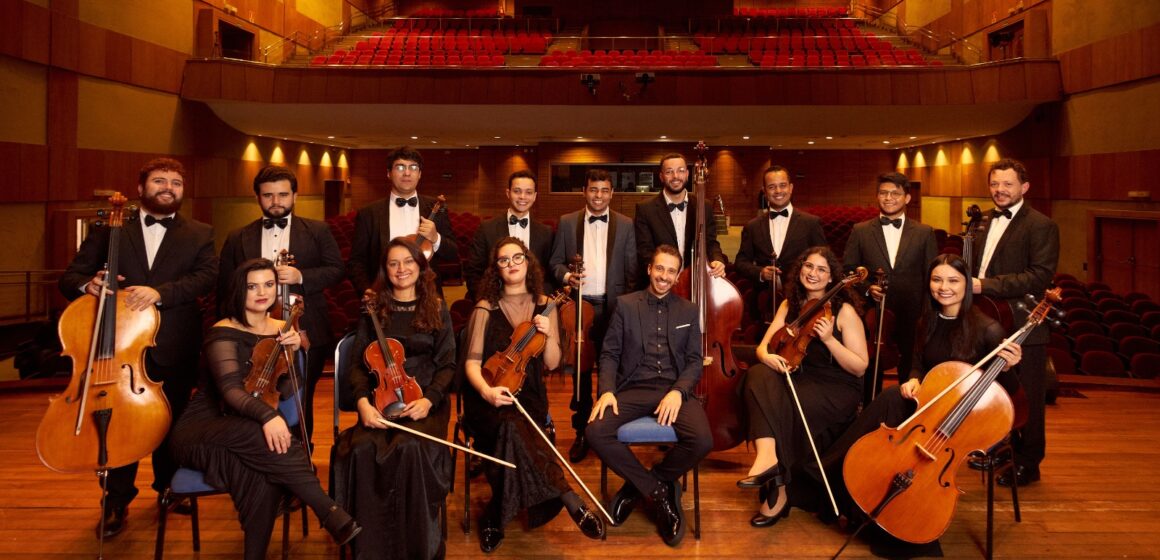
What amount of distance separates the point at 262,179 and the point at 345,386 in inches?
38.2

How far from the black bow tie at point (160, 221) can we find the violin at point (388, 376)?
93cm

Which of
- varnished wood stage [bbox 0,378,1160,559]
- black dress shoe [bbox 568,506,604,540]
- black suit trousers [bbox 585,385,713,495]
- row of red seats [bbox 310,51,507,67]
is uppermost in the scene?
row of red seats [bbox 310,51,507,67]

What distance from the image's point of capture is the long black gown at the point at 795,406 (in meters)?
2.85

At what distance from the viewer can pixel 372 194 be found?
58.7 feet

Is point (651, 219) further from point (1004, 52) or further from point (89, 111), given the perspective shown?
point (1004, 52)

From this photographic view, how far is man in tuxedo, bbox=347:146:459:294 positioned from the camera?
3410 mm

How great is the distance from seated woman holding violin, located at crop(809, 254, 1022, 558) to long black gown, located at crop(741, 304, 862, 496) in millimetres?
90

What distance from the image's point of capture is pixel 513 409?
2832 millimetres

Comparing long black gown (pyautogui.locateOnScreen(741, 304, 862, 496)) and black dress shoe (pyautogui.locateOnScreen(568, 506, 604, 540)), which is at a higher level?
long black gown (pyautogui.locateOnScreen(741, 304, 862, 496))

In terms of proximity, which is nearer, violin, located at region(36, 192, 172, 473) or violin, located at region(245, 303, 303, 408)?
violin, located at region(36, 192, 172, 473)

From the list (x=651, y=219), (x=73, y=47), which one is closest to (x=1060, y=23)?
(x=651, y=219)

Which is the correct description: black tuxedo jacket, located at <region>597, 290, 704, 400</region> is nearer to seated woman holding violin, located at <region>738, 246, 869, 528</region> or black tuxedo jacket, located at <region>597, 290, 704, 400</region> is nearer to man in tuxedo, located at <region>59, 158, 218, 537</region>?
seated woman holding violin, located at <region>738, 246, 869, 528</region>

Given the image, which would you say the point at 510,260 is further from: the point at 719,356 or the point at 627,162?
the point at 627,162

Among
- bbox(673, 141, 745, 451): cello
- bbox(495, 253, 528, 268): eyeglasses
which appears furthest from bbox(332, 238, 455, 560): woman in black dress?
bbox(673, 141, 745, 451): cello
